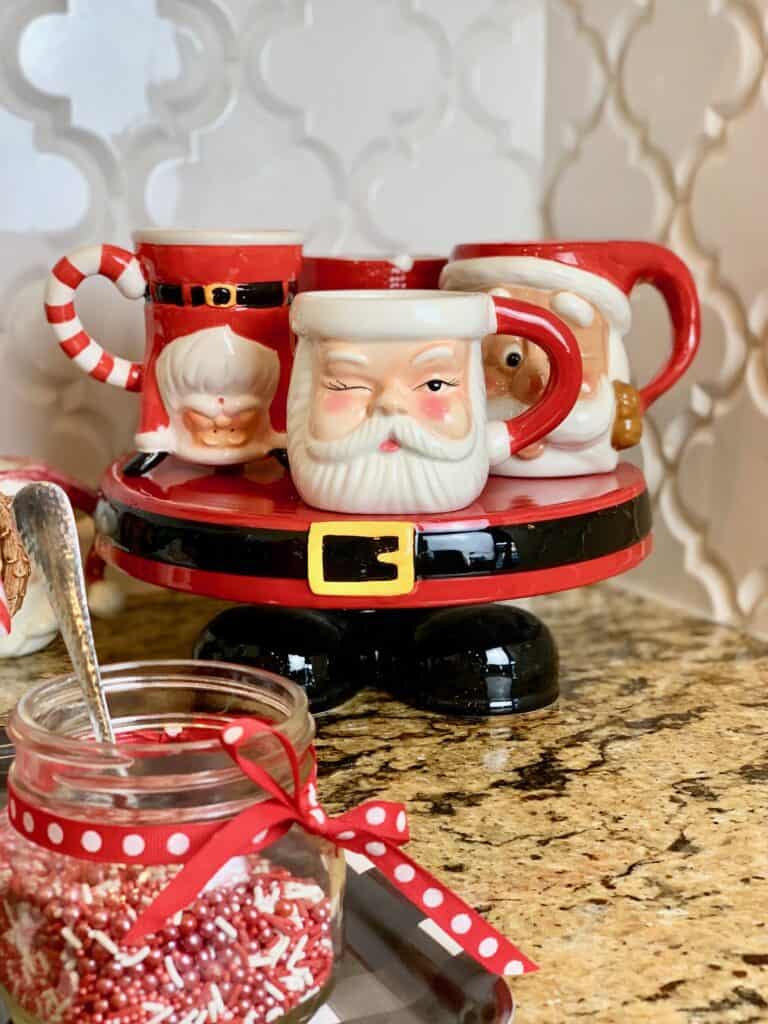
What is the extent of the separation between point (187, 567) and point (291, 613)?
10cm

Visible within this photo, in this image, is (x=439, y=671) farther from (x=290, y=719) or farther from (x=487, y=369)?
(x=290, y=719)

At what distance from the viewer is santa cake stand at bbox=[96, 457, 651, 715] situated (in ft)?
2.15

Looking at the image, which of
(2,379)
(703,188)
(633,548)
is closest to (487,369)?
(633,548)

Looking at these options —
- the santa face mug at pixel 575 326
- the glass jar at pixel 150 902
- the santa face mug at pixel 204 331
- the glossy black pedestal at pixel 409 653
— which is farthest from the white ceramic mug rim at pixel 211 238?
the glass jar at pixel 150 902

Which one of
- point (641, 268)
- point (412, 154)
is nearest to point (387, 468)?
point (641, 268)

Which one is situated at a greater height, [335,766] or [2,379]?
[2,379]

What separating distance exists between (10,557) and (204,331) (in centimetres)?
18

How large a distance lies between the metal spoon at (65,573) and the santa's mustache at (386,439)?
214mm

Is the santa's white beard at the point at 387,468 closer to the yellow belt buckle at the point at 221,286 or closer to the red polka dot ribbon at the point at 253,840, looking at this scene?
the yellow belt buckle at the point at 221,286

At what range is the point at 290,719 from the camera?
0.46m

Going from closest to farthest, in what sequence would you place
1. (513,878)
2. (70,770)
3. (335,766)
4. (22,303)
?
(70,770)
(513,878)
(335,766)
(22,303)

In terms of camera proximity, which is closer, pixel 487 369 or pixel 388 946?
pixel 388 946

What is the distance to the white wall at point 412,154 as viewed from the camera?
88cm

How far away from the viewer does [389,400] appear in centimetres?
66
